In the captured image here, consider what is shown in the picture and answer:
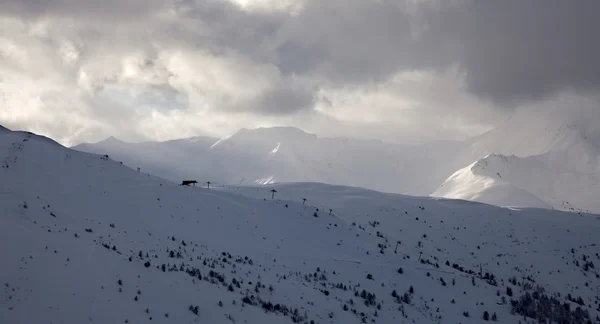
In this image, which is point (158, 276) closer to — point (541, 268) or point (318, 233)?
point (318, 233)

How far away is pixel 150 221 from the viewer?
35594 mm

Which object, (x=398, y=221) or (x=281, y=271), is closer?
(x=281, y=271)

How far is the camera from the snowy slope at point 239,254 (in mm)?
19781

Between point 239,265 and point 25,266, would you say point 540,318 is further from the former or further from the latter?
point 25,266

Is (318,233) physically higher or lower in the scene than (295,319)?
higher

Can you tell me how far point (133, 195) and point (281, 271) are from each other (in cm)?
1666

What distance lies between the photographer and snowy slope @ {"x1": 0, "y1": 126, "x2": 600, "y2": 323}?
1978 cm

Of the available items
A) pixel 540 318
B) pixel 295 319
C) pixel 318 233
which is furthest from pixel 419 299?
pixel 318 233

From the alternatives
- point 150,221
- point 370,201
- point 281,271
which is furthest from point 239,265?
point 370,201

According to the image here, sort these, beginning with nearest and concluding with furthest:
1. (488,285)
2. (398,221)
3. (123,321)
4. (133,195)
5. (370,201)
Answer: (123,321) → (488,285) → (133,195) → (398,221) → (370,201)

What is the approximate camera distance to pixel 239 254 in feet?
107

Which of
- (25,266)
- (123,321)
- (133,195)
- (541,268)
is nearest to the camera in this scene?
(123,321)

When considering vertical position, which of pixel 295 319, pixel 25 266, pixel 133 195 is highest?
pixel 133 195

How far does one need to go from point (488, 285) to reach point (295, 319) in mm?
17663
